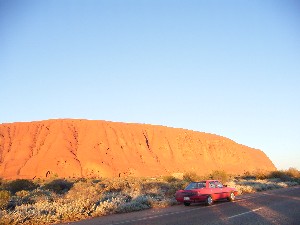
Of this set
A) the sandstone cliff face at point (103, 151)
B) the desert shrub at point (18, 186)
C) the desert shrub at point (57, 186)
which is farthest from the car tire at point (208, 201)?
the sandstone cliff face at point (103, 151)

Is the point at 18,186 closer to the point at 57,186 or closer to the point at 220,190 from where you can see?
the point at 57,186

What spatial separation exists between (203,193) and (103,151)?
2093 inches

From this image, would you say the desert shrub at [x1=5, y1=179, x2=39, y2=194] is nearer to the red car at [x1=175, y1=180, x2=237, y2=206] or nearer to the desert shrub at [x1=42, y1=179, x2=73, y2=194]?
the desert shrub at [x1=42, y1=179, x2=73, y2=194]

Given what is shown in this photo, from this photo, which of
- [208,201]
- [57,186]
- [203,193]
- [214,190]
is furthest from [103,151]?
[203,193]

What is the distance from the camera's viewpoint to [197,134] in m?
99.2

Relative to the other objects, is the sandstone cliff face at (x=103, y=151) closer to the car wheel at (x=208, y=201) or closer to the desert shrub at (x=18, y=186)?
the desert shrub at (x=18, y=186)

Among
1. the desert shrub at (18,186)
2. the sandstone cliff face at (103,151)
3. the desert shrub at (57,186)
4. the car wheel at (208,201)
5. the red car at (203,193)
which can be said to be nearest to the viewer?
the red car at (203,193)

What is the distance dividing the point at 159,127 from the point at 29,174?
42674 millimetres

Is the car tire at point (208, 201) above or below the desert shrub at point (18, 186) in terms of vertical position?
below

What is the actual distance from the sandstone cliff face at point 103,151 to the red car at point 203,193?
141ft

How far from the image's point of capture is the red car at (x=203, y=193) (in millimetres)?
16938

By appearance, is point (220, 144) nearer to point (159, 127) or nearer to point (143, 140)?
point (159, 127)

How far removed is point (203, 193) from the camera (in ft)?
55.9

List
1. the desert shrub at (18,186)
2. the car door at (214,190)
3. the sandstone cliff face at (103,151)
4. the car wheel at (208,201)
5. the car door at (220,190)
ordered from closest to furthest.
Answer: the car wheel at (208,201), the car door at (214,190), the car door at (220,190), the desert shrub at (18,186), the sandstone cliff face at (103,151)
